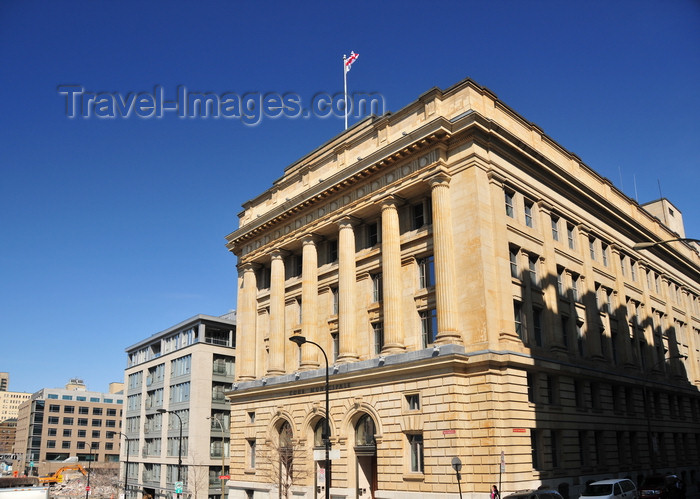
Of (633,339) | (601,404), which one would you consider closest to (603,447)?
(601,404)

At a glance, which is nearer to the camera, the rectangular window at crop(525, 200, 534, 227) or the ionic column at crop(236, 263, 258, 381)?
the rectangular window at crop(525, 200, 534, 227)

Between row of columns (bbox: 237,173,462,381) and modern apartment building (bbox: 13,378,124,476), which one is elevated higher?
row of columns (bbox: 237,173,462,381)

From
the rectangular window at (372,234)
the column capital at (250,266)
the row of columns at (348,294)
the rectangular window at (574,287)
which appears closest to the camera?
the row of columns at (348,294)

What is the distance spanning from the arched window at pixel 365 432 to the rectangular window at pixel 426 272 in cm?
938

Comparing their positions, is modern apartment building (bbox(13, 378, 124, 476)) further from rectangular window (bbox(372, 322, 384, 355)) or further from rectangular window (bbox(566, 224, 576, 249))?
rectangular window (bbox(566, 224, 576, 249))

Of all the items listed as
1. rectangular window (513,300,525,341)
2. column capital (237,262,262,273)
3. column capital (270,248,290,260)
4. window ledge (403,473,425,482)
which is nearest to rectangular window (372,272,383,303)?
rectangular window (513,300,525,341)

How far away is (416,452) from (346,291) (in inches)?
495

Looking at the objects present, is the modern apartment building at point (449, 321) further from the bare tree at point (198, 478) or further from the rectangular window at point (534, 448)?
the bare tree at point (198, 478)

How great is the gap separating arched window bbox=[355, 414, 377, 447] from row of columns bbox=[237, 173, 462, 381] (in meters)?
4.12

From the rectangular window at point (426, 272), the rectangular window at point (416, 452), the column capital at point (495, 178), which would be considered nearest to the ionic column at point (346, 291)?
the rectangular window at point (426, 272)

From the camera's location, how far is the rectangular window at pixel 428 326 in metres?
39.4

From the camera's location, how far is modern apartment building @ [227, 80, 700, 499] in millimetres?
35625

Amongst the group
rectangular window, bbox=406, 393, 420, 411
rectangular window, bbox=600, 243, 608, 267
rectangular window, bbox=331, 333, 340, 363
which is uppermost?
rectangular window, bbox=600, 243, 608, 267

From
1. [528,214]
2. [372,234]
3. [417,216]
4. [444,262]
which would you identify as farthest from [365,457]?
[528,214]
